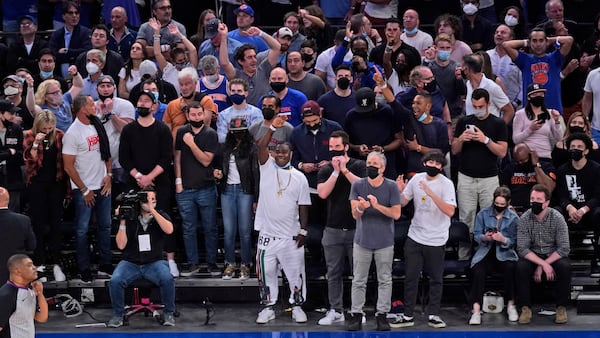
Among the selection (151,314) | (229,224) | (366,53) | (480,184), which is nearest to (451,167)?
(480,184)

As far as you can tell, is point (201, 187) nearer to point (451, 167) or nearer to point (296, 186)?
point (296, 186)

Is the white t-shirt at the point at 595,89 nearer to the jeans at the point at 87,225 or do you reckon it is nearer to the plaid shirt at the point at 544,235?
the plaid shirt at the point at 544,235

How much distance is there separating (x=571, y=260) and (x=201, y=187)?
4.47 m

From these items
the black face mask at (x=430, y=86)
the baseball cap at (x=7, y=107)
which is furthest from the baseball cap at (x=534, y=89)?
the baseball cap at (x=7, y=107)

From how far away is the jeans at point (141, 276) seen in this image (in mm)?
14156

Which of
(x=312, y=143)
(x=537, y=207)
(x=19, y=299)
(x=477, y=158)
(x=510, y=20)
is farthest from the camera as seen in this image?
(x=510, y=20)

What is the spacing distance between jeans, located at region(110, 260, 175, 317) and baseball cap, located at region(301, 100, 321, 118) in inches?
90.3

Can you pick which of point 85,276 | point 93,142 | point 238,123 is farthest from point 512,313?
point 93,142

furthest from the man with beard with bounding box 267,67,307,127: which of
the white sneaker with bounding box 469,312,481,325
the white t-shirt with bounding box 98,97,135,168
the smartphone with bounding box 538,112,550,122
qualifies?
the white sneaker with bounding box 469,312,481,325

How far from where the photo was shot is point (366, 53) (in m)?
15.7

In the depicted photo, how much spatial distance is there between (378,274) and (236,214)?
75.7 inches

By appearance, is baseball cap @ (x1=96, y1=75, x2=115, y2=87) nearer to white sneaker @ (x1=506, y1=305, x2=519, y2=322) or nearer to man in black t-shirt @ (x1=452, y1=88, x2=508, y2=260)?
man in black t-shirt @ (x1=452, y1=88, x2=508, y2=260)

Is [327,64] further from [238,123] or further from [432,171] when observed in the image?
[432,171]

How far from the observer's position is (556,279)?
14109 millimetres
